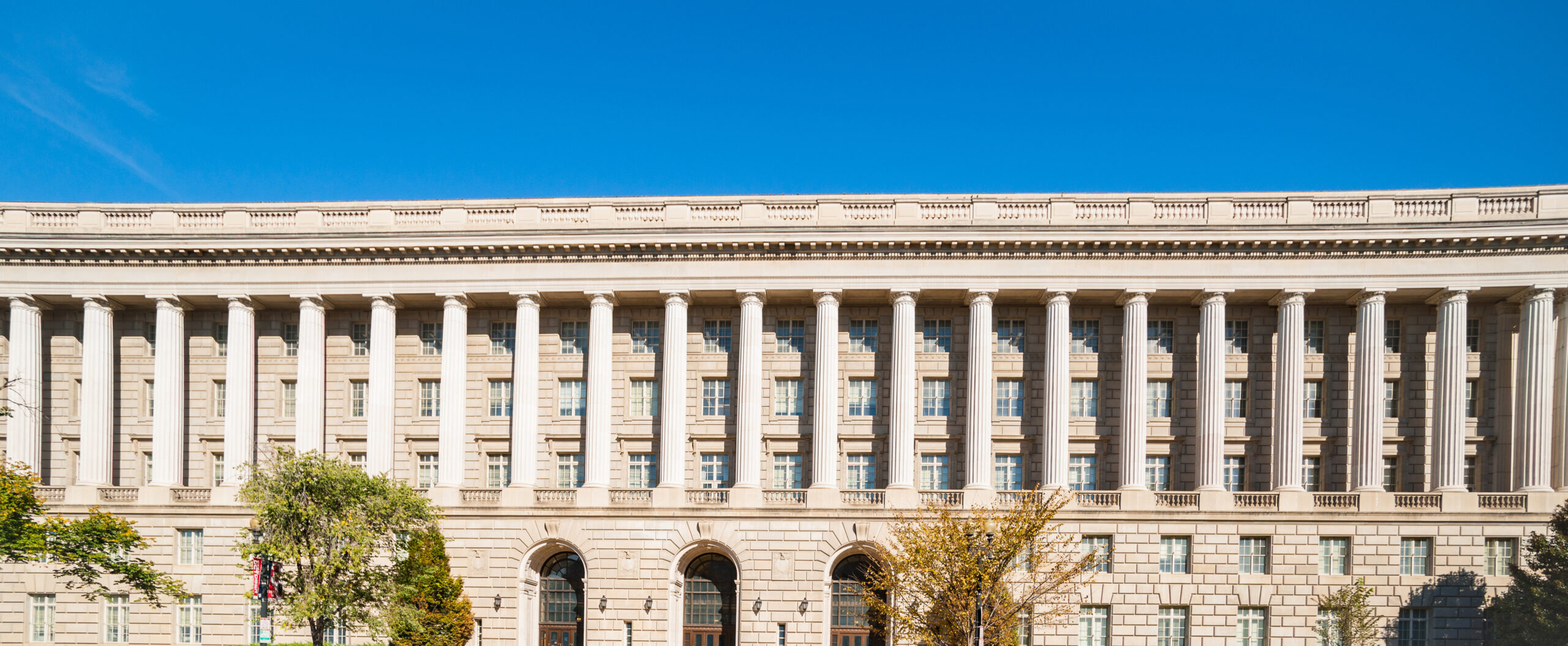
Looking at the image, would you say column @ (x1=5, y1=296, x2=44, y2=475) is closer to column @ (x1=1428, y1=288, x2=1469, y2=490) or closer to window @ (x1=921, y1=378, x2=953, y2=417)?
window @ (x1=921, y1=378, x2=953, y2=417)

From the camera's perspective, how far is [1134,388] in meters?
42.7

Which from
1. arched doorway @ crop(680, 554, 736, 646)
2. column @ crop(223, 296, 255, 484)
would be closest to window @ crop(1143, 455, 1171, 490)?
arched doorway @ crop(680, 554, 736, 646)

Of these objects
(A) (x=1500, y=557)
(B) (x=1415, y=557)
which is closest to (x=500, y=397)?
(B) (x=1415, y=557)

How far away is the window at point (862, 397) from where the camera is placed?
45.2 meters

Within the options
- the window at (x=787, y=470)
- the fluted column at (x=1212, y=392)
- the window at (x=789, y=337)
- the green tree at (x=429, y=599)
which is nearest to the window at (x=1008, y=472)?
the fluted column at (x=1212, y=392)

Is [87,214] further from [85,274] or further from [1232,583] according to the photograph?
[1232,583]

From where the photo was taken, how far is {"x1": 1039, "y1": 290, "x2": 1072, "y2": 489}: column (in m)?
42.4

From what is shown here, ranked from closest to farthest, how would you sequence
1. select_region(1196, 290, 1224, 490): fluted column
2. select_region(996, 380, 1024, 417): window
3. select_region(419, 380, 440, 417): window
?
select_region(1196, 290, 1224, 490): fluted column < select_region(996, 380, 1024, 417): window < select_region(419, 380, 440, 417): window

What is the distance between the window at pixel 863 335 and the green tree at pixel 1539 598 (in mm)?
25799

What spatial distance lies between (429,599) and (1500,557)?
41492 millimetres

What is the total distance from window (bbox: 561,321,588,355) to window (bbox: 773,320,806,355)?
8570mm

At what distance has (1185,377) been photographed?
145ft

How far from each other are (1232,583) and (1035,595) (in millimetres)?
11236

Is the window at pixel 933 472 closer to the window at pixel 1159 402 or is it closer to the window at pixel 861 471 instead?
the window at pixel 861 471
